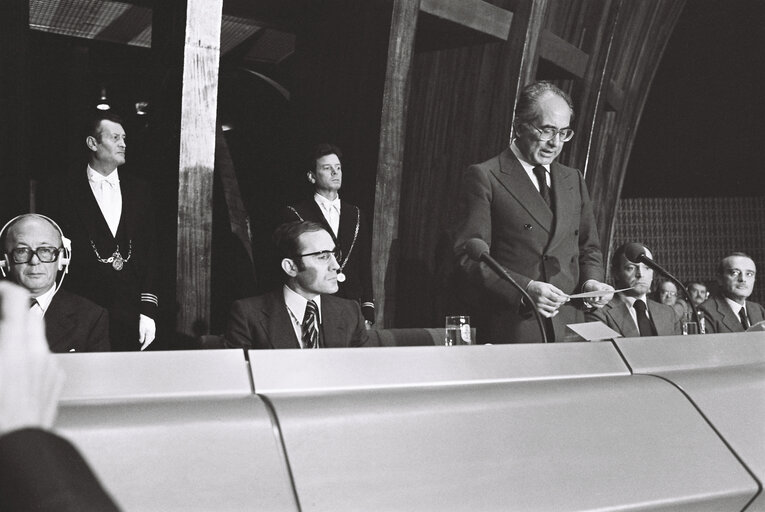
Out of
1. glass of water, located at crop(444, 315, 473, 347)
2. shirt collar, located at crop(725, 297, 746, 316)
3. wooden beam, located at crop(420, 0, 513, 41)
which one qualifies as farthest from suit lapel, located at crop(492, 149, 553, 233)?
wooden beam, located at crop(420, 0, 513, 41)

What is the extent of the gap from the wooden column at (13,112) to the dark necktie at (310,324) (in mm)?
1547

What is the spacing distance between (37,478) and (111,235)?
2.38 m

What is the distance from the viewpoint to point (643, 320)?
10.1 feet

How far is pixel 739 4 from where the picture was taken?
5785mm

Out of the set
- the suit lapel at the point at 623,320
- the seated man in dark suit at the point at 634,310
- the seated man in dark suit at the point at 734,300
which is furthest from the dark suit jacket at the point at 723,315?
the suit lapel at the point at 623,320

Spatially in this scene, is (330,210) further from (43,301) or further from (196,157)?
(43,301)

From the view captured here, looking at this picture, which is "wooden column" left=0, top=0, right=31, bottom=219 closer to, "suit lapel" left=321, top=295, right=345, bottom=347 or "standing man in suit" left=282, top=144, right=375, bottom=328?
"standing man in suit" left=282, top=144, right=375, bottom=328

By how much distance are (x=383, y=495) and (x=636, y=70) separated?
617 cm

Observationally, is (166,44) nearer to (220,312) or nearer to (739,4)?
A: (220,312)

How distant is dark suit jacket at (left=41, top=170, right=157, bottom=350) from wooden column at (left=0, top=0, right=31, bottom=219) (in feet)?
2.48

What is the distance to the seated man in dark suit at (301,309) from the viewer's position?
2.26m

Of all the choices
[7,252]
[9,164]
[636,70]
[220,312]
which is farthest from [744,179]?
[7,252]

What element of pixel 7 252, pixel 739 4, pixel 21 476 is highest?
pixel 739 4

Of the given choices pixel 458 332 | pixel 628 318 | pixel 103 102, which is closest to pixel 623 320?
pixel 628 318
